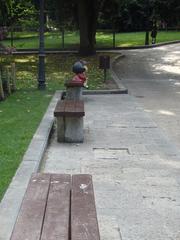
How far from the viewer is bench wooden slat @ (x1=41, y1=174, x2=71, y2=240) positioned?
11.0 feet

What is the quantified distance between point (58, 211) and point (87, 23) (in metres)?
25.8

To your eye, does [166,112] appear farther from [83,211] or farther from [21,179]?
[83,211]

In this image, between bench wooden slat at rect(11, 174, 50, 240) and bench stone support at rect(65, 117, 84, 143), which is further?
bench stone support at rect(65, 117, 84, 143)

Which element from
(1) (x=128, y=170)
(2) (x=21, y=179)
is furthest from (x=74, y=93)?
(2) (x=21, y=179)

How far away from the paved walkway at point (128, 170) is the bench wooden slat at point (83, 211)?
0.57 metres

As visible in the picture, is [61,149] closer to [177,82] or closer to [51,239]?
[51,239]

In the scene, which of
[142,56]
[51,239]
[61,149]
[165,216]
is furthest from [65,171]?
[142,56]

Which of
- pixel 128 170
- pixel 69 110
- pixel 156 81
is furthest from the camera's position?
pixel 156 81

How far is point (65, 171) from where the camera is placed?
22.4ft

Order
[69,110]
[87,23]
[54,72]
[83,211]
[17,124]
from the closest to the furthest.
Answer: [83,211]
[69,110]
[17,124]
[54,72]
[87,23]

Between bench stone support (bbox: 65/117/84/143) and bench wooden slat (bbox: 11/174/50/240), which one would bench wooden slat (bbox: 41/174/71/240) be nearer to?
bench wooden slat (bbox: 11/174/50/240)

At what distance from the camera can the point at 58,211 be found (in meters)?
3.77

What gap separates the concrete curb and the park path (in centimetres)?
241

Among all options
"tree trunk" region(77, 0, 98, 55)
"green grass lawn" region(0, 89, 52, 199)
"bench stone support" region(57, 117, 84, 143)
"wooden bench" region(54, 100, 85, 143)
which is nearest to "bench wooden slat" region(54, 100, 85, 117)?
"wooden bench" region(54, 100, 85, 143)
